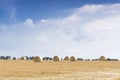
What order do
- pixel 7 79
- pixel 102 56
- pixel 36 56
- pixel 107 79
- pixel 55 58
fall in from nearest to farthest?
pixel 7 79 → pixel 107 79 → pixel 36 56 → pixel 55 58 → pixel 102 56

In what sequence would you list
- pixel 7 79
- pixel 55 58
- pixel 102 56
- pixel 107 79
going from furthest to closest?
pixel 102 56, pixel 55 58, pixel 107 79, pixel 7 79

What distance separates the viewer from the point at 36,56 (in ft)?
245

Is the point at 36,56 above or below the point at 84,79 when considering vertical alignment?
above

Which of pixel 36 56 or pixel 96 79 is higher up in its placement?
pixel 36 56

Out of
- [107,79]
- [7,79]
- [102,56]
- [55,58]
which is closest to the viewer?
[7,79]

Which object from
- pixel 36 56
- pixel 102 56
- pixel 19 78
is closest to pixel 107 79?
pixel 19 78

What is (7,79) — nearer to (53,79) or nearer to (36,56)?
(53,79)

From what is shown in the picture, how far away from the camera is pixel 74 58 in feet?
275

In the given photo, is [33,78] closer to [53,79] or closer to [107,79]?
[53,79]

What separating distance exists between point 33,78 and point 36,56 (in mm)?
47507

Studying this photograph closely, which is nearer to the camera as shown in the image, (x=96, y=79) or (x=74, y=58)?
(x=96, y=79)

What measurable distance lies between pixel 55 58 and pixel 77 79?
53.4 m

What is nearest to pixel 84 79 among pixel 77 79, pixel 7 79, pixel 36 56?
pixel 77 79

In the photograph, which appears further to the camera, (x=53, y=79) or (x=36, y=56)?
(x=36, y=56)
